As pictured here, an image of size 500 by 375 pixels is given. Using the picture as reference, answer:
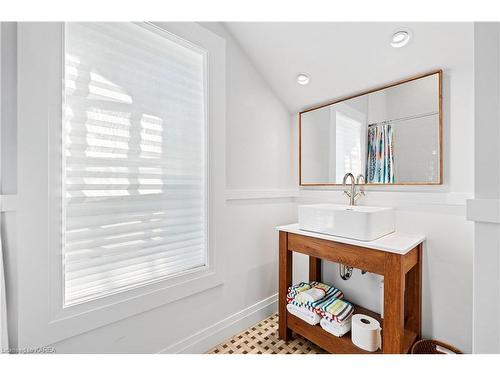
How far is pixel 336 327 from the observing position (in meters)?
1.34

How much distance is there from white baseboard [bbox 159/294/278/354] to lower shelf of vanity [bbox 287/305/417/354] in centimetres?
30

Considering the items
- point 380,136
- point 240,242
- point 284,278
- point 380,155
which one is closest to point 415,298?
point 284,278

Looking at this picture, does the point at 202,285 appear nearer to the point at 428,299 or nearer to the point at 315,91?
the point at 428,299

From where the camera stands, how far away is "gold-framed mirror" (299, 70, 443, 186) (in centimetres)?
134

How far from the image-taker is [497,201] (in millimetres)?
574

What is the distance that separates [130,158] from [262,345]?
1.39 m

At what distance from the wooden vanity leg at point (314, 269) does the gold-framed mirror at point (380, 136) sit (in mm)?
609

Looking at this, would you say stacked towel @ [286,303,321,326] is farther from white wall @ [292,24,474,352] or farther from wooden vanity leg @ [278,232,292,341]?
white wall @ [292,24,474,352]

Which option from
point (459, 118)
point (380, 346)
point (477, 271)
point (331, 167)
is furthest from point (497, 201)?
point (331, 167)

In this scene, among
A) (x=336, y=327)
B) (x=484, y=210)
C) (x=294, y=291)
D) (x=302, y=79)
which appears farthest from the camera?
(x=302, y=79)

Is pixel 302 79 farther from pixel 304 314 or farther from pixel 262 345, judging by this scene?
pixel 262 345

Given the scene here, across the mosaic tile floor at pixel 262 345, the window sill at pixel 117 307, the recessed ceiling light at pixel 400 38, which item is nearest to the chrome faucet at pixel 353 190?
the recessed ceiling light at pixel 400 38

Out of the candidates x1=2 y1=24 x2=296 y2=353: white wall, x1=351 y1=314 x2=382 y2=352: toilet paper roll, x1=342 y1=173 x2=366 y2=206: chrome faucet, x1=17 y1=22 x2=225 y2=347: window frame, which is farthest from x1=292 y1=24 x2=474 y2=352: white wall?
x1=17 y1=22 x2=225 y2=347: window frame
